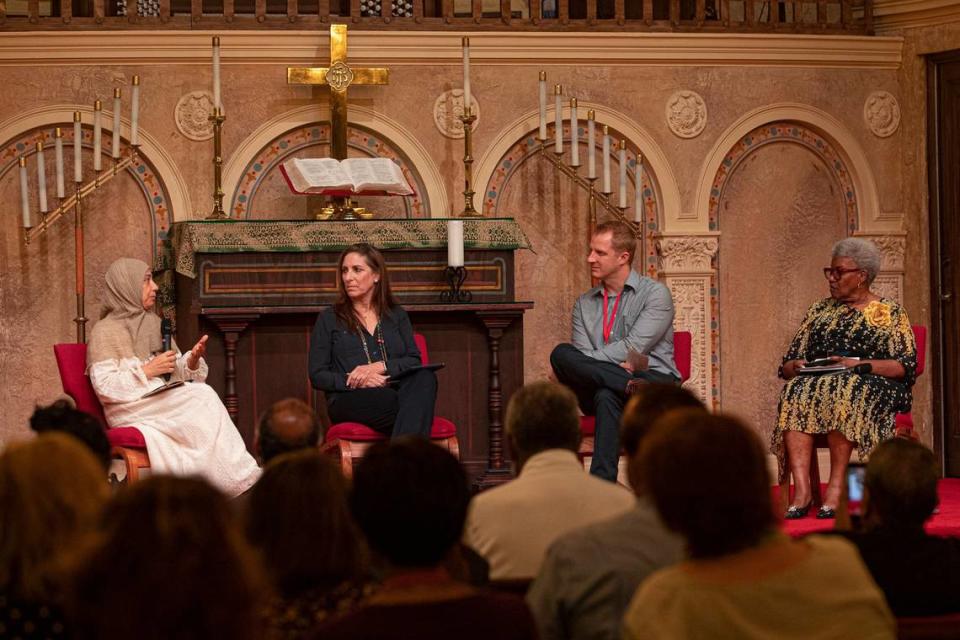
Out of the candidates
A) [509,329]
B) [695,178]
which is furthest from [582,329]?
[695,178]

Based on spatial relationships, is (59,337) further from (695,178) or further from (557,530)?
(557,530)

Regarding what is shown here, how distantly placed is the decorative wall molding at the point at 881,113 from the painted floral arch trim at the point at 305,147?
2520mm

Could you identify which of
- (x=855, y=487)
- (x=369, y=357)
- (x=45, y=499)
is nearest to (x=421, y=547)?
(x=45, y=499)

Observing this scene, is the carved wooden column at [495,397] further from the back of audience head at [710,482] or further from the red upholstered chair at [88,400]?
the back of audience head at [710,482]

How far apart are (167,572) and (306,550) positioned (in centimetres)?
61

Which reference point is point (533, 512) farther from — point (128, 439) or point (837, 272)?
point (837, 272)

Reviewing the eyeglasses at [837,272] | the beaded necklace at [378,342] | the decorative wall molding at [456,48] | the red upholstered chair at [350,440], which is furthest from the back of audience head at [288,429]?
the decorative wall molding at [456,48]

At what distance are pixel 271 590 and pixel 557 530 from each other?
821 mm

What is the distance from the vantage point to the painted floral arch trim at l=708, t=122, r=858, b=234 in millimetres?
7441

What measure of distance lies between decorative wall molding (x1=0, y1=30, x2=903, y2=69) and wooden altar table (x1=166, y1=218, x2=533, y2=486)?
1.24 meters

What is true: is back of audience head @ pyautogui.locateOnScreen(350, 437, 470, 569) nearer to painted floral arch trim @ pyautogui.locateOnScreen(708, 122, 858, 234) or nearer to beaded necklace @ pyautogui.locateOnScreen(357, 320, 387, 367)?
beaded necklace @ pyautogui.locateOnScreen(357, 320, 387, 367)

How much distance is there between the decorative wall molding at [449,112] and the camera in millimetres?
7191

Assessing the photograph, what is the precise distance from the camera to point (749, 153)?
7496 mm

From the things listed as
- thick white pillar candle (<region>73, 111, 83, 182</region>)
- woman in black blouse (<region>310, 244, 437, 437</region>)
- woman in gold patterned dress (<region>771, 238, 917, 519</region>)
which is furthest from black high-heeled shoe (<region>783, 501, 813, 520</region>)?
thick white pillar candle (<region>73, 111, 83, 182</region>)
